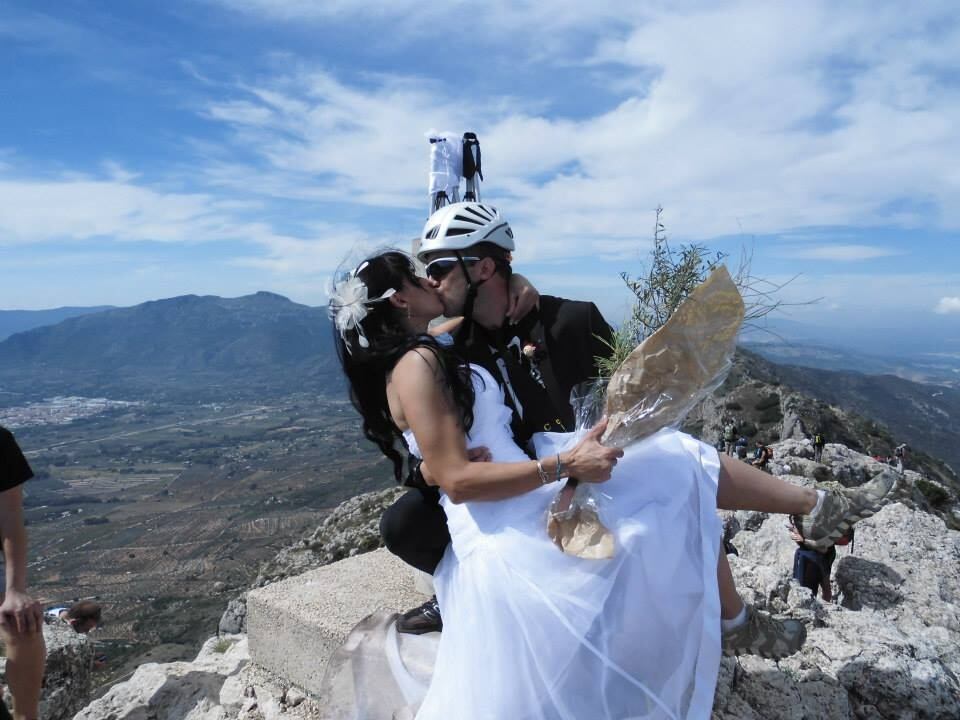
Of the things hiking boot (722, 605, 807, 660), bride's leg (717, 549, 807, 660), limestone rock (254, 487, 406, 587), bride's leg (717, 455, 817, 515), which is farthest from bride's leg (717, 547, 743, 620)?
limestone rock (254, 487, 406, 587)

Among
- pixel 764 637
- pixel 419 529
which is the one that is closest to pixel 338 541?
pixel 419 529

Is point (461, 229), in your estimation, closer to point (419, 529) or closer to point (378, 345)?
point (378, 345)

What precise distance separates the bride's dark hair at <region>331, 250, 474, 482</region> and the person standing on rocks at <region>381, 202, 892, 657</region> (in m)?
0.27

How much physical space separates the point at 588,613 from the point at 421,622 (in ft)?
4.50

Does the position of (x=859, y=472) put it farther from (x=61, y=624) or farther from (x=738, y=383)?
(x=738, y=383)

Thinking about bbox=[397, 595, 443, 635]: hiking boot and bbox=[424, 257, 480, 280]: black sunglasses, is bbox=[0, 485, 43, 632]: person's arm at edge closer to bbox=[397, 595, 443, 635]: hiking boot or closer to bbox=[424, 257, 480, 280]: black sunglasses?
bbox=[397, 595, 443, 635]: hiking boot

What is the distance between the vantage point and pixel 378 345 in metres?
2.99

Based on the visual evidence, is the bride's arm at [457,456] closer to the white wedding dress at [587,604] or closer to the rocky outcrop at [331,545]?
the white wedding dress at [587,604]

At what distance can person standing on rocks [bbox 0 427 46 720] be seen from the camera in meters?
4.01

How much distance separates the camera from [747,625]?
3561 mm

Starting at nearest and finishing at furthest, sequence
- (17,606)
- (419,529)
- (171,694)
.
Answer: (419,529) → (17,606) → (171,694)

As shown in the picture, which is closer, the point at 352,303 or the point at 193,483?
the point at 352,303

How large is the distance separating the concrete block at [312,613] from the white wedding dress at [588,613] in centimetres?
150

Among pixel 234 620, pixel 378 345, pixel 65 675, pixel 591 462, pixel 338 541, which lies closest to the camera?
pixel 591 462
